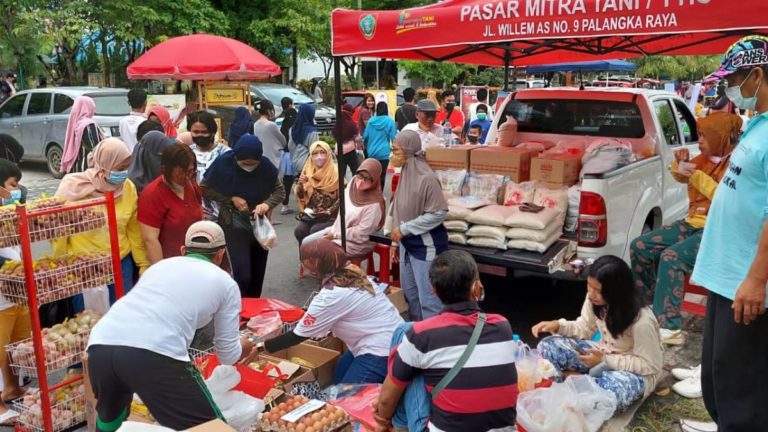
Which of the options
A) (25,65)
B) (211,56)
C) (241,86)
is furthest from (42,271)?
(25,65)

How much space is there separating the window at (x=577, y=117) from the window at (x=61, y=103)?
9977 mm

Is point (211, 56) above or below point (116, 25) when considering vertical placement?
below

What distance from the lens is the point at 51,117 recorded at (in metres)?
13.4

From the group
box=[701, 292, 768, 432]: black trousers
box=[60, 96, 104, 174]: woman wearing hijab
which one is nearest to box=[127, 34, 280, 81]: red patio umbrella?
box=[60, 96, 104, 174]: woman wearing hijab

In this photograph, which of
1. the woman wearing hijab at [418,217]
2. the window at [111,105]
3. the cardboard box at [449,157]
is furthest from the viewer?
the window at [111,105]

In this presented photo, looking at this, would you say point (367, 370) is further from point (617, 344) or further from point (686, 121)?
point (686, 121)

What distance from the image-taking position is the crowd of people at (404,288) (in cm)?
272

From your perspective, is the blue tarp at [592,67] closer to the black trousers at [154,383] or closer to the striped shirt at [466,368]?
the striped shirt at [466,368]

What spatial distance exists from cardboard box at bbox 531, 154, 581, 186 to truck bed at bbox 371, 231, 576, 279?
22.9 inches

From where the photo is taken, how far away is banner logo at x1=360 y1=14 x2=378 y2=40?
5316mm

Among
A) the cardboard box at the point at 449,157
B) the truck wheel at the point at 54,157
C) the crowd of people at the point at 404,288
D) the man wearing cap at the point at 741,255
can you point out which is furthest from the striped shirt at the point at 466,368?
the truck wheel at the point at 54,157

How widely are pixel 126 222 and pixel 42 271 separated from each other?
79 centimetres

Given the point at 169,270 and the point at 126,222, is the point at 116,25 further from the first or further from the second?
the point at 169,270

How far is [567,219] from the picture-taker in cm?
554
